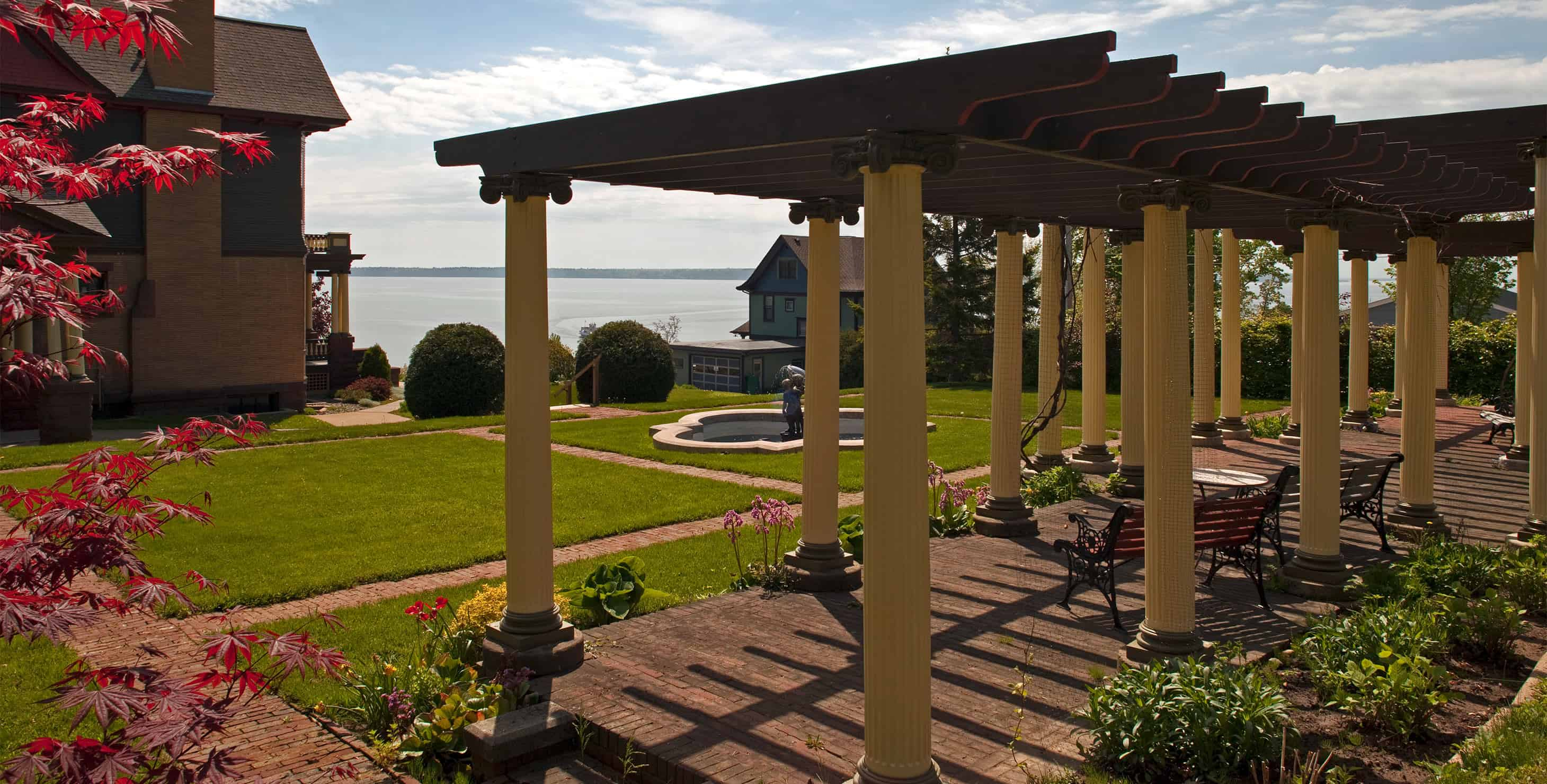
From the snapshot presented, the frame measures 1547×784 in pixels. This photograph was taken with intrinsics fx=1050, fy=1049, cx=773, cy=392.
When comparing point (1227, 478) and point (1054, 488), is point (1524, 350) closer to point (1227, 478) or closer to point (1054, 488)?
point (1227, 478)

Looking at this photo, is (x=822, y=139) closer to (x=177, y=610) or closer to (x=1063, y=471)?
(x=177, y=610)

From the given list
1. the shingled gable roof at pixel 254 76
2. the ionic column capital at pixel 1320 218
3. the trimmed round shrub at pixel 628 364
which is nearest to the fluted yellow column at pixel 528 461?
the ionic column capital at pixel 1320 218

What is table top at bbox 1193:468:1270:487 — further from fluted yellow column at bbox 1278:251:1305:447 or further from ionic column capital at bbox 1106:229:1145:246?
fluted yellow column at bbox 1278:251:1305:447

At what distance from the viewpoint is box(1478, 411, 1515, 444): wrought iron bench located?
1725cm

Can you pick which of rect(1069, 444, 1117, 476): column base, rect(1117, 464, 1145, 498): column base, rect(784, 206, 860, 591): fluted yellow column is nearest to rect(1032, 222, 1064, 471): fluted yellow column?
rect(1069, 444, 1117, 476): column base

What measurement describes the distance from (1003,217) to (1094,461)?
514cm

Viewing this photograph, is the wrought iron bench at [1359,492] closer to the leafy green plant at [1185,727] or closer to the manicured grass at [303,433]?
the leafy green plant at [1185,727]

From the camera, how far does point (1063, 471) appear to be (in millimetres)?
13781

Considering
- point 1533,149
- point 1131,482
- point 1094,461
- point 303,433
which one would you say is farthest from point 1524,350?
point 303,433

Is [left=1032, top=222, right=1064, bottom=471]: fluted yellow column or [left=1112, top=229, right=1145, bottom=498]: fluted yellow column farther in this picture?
[left=1032, top=222, right=1064, bottom=471]: fluted yellow column

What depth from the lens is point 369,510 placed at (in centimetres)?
1450

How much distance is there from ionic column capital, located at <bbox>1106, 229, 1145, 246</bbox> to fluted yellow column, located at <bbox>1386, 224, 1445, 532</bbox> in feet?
8.81

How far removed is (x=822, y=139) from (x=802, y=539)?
4909 mm

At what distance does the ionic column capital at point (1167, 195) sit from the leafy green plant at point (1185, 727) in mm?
3059
